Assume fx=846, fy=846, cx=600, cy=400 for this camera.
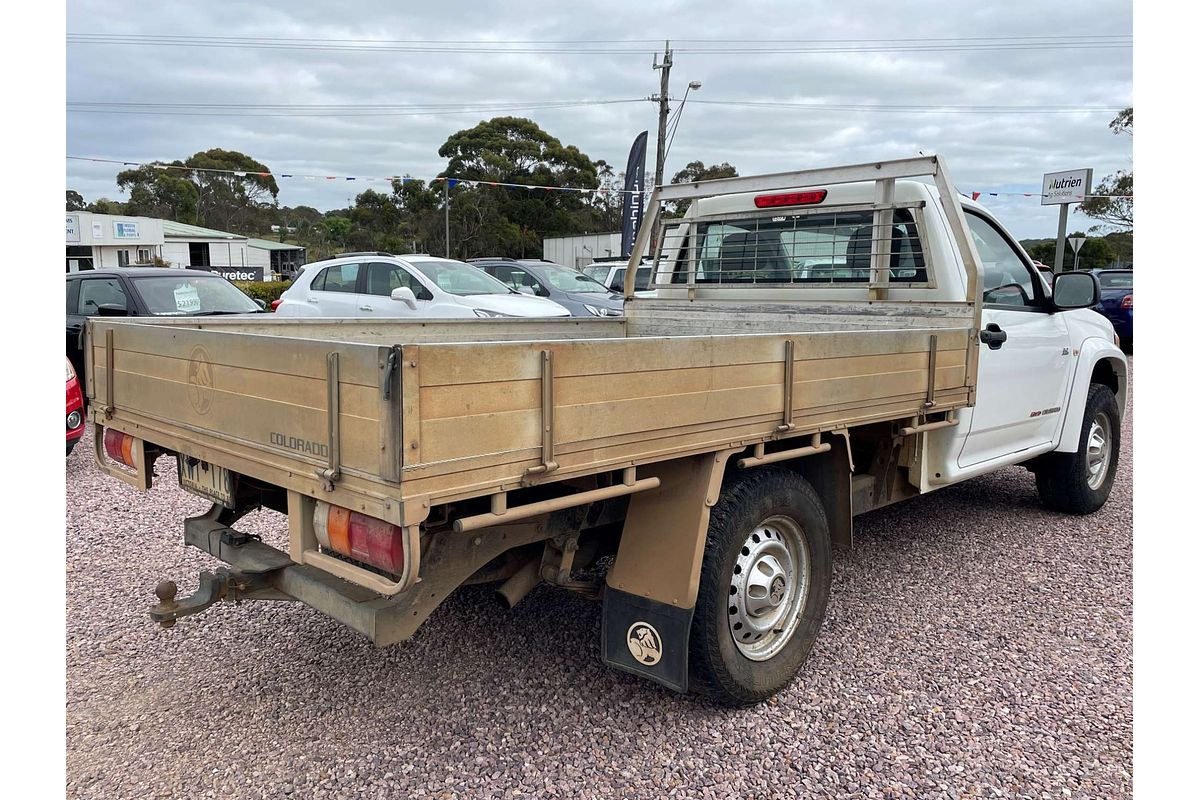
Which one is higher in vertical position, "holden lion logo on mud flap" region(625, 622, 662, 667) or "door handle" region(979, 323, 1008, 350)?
"door handle" region(979, 323, 1008, 350)

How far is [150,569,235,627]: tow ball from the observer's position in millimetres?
2947

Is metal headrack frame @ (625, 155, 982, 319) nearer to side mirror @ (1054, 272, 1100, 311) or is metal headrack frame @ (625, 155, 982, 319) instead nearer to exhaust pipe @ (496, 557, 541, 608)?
side mirror @ (1054, 272, 1100, 311)

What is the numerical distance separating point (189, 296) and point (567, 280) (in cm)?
707

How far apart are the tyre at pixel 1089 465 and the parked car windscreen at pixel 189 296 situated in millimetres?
7733

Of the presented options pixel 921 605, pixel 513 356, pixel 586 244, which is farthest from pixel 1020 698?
pixel 586 244

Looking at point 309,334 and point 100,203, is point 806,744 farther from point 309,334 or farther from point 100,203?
point 100,203

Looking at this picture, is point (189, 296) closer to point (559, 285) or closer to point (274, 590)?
point (559, 285)

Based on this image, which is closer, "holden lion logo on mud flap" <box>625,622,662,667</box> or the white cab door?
"holden lion logo on mud flap" <box>625,622,662,667</box>

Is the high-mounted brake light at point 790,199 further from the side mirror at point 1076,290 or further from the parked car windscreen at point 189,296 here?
the parked car windscreen at point 189,296

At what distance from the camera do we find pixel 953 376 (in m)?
4.09

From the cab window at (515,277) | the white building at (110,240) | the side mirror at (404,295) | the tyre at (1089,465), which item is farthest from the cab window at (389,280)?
the white building at (110,240)

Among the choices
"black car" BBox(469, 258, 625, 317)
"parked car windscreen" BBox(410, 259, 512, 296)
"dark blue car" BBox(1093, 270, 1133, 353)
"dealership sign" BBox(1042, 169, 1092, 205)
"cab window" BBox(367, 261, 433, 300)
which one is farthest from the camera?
"dark blue car" BBox(1093, 270, 1133, 353)

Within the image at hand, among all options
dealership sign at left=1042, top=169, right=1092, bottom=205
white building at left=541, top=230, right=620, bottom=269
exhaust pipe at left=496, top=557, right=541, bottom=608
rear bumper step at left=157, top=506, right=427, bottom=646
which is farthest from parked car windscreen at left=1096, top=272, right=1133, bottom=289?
white building at left=541, top=230, right=620, bottom=269

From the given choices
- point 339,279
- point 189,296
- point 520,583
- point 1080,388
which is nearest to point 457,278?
point 339,279
